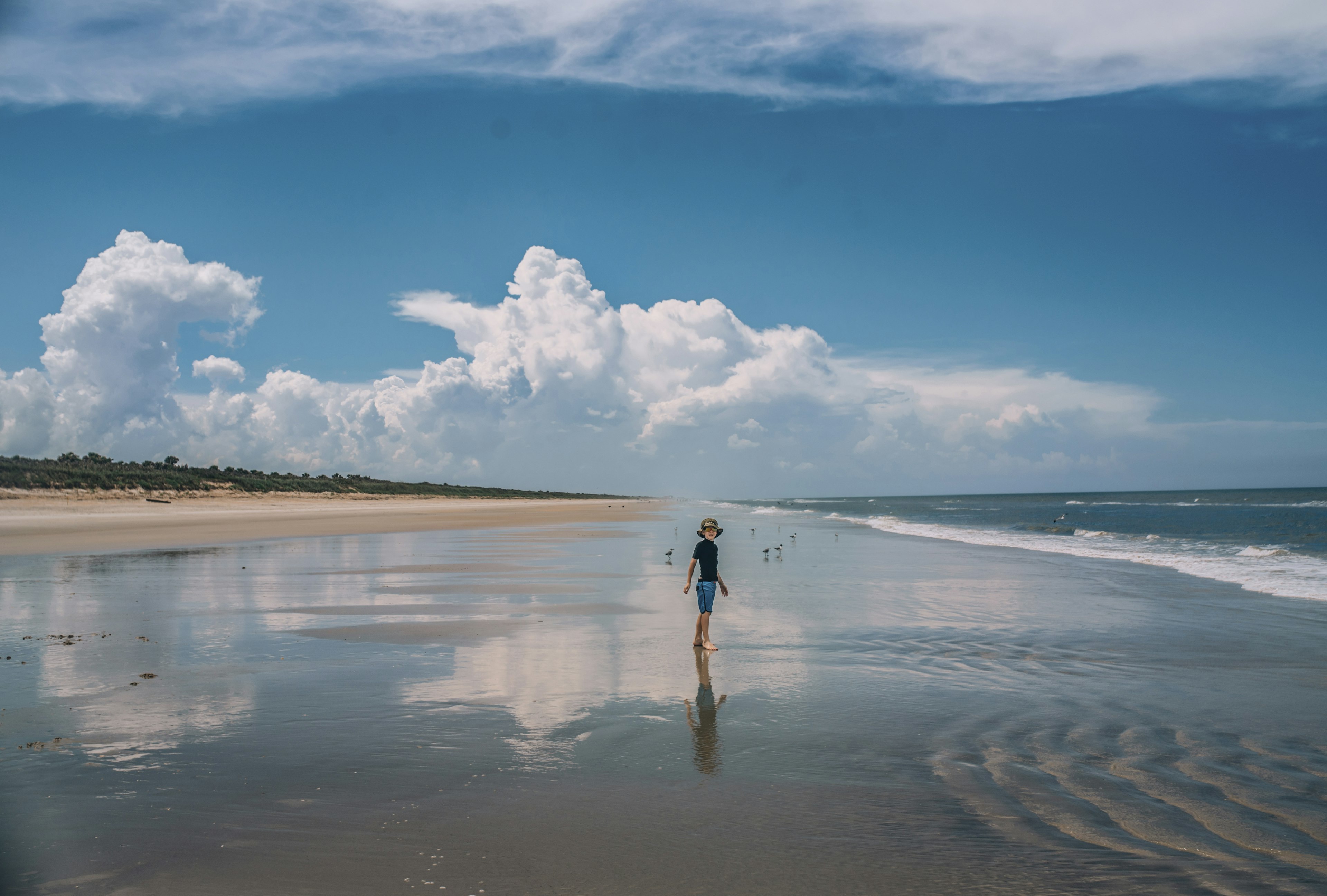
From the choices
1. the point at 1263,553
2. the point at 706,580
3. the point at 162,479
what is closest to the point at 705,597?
the point at 706,580

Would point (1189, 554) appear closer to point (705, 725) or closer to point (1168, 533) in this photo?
point (1168, 533)

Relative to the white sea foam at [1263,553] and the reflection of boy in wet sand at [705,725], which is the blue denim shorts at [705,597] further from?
the white sea foam at [1263,553]

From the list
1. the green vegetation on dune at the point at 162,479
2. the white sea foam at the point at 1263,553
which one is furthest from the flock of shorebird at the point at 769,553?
the green vegetation on dune at the point at 162,479

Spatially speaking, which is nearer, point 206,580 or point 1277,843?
point 1277,843

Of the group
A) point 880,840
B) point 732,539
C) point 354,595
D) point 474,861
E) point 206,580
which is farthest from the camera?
point 732,539

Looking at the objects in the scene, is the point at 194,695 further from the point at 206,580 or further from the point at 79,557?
the point at 79,557

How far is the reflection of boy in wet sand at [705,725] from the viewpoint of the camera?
638 centimetres

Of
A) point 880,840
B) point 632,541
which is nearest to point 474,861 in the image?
point 880,840

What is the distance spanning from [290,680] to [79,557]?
65.5 ft

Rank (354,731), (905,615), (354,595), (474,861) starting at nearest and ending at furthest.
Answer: (474,861) < (354,731) < (905,615) < (354,595)

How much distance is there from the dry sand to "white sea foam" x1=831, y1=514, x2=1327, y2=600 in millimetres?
→ 26072

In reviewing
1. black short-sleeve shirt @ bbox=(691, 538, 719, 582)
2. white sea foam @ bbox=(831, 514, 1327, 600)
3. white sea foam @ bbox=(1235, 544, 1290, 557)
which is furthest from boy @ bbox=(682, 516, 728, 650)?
white sea foam @ bbox=(1235, 544, 1290, 557)

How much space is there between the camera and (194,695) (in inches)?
330

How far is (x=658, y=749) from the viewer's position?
670 centimetres
